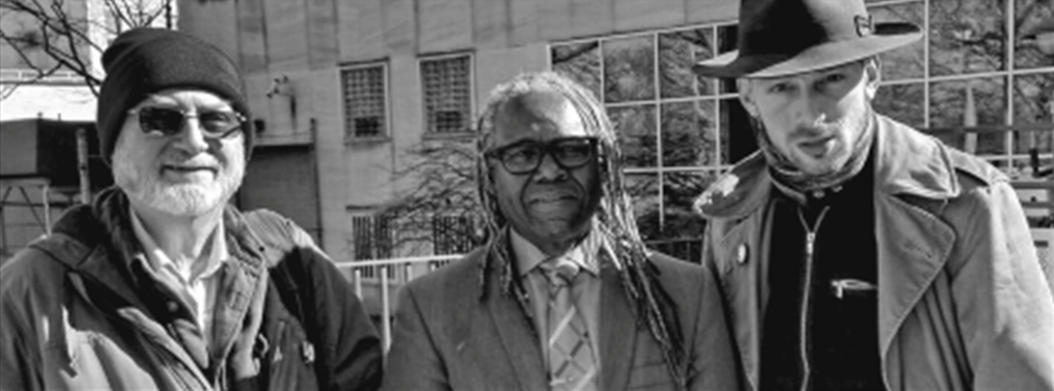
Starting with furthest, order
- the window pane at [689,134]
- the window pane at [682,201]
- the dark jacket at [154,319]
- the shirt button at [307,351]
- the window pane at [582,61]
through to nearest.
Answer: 1. the window pane at [582,61]
2. the window pane at [682,201]
3. the window pane at [689,134]
4. the shirt button at [307,351]
5. the dark jacket at [154,319]

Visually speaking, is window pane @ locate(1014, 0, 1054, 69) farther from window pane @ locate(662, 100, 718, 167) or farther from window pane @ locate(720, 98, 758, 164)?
window pane @ locate(662, 100, 718, 167)

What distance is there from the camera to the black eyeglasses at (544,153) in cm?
260

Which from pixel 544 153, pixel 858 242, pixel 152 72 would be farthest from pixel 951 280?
pixel 152 72

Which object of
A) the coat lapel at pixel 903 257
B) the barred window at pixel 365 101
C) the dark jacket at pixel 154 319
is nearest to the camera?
the dark jacket at pixel 154 319

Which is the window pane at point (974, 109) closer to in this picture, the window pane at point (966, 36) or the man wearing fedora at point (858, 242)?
the window pane at point (966, 36)

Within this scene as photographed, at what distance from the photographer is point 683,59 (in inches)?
463

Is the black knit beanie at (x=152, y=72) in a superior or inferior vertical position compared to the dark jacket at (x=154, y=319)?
superior

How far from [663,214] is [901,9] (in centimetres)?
363

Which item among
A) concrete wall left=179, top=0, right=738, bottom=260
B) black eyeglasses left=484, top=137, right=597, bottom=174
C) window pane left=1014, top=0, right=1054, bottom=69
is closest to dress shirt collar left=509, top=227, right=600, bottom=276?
black eyeglasses left=484, top=137, right=597, bottom=174

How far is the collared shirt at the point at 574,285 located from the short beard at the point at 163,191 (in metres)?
0.85

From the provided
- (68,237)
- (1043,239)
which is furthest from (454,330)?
(1043,239)

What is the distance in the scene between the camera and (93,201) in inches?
108

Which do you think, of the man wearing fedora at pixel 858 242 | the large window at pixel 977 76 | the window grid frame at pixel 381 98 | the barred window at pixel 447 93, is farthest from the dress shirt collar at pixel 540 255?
the window grid frame at pixel 381 98

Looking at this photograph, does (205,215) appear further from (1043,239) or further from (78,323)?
(1043,239)
